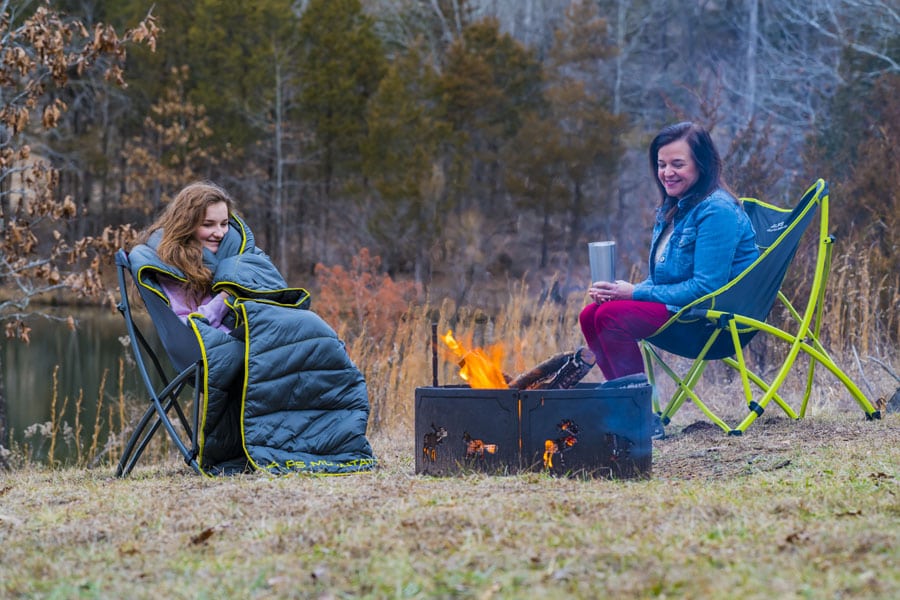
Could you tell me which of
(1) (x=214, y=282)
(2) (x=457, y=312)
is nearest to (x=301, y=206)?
(2) (x=457, y=312)

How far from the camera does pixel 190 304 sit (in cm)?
416

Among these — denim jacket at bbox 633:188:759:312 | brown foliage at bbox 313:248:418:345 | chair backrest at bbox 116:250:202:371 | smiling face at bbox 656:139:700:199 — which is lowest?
brown foliage at bbox 313:248:418:345

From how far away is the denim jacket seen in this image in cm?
415

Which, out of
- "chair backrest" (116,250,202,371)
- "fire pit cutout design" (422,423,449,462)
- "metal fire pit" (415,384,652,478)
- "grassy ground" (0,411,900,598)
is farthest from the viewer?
"chair backrest" (116,250,202,371)

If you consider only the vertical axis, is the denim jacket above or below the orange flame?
above

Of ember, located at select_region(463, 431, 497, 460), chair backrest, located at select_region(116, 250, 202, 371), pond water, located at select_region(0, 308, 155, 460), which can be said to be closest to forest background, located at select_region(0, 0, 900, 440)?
pond water, located at select_region(0, 308, 155, 460)

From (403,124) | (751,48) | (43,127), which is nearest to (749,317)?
(43,127)

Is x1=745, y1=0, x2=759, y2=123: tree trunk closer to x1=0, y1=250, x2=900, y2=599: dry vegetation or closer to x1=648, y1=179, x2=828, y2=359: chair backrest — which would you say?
x1=648, y1=179, x2=828, y2=359: chair backrest

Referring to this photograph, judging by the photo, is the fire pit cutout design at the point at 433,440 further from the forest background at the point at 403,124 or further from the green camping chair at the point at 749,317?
the forest background at the point at 403,124

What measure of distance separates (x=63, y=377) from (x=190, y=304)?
779cm

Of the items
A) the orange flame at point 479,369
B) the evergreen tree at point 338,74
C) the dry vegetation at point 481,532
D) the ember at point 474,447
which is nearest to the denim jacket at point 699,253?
the dry vegetation at point 481,532

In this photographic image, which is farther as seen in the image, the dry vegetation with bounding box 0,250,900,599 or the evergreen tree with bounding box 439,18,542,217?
the evergreen tree with bounding box 439,18,542,217

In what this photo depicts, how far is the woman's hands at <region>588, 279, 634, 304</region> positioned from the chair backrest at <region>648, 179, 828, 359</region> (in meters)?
0.22

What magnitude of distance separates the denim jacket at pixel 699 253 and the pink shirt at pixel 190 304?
165 cm
